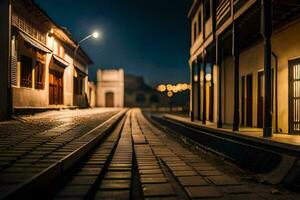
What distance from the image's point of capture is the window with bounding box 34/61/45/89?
17.3m

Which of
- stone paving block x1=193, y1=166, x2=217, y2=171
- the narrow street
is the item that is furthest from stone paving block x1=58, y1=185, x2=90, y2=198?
stone paving block x1=193, y1=166, x2=217, y2=171

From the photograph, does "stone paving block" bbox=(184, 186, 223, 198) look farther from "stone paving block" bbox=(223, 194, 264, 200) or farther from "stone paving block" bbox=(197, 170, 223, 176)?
"stone paving block" bbox=(197, 170, 223, 176)

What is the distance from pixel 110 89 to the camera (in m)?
55.4

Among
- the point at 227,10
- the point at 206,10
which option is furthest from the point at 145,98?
the point at 227,10

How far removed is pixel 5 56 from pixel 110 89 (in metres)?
42.5

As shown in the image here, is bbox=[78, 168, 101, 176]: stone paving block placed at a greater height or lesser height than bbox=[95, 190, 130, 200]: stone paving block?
greater

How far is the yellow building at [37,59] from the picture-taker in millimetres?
14008

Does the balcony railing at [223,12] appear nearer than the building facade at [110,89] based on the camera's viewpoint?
Yes

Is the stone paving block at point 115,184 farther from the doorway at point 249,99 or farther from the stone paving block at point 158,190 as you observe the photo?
the doorway at point 249,99

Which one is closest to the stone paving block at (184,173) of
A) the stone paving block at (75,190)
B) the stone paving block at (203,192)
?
the stone paving block at (203,192)

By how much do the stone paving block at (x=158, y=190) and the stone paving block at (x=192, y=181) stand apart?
0.33m

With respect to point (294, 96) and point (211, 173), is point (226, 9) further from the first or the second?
point (211, 173)

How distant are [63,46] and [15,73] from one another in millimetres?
10774

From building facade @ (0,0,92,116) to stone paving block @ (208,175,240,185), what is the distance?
10.1 m
